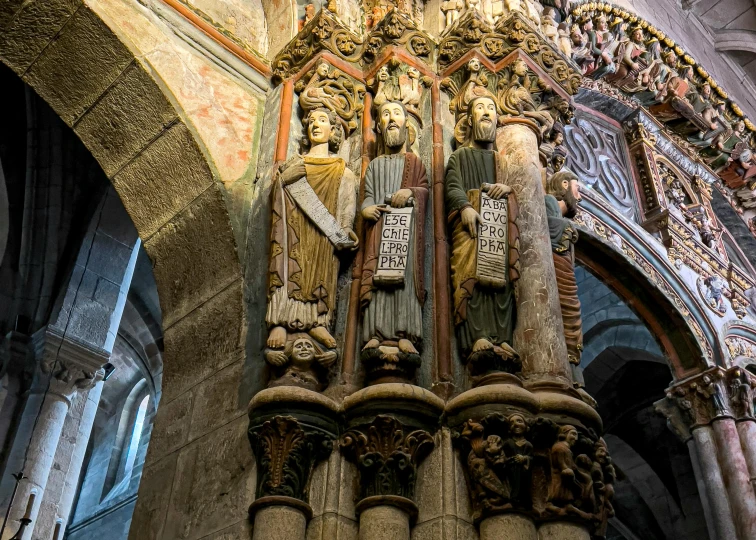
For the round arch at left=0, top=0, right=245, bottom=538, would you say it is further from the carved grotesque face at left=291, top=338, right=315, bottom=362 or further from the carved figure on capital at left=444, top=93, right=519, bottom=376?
the carved figure on capital at left=444, top=93, right=519, bottom=376

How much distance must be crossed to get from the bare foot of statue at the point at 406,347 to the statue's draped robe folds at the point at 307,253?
0.39 metres

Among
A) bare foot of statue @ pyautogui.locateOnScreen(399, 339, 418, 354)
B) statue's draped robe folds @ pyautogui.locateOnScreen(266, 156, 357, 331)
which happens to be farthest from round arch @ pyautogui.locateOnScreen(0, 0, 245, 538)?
bare foot of statue @ pyautogui.locateOnScreen(399, 339, 418, 354)

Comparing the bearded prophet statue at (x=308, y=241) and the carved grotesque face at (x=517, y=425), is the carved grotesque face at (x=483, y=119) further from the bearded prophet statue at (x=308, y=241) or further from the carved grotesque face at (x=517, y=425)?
the carved grotesque face at (x=517, y=425)

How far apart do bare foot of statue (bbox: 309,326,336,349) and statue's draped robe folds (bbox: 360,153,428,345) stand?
0.15m

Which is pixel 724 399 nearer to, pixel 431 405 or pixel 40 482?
pixel 431 405

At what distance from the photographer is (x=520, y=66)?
15.9 feet

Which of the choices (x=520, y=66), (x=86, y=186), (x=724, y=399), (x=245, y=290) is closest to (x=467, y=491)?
(x=245, y=290)

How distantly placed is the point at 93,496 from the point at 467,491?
13501 millimetres

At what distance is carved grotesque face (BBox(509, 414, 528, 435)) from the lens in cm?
334

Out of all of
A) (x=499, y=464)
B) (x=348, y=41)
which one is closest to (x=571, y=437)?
(x=499, y=464)

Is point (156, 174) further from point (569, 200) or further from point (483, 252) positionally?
point (569, 200)

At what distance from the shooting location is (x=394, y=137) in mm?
4418

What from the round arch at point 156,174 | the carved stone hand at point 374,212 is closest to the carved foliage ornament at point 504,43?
the carved stone hand at point 374,212

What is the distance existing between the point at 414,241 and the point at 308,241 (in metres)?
0.52
